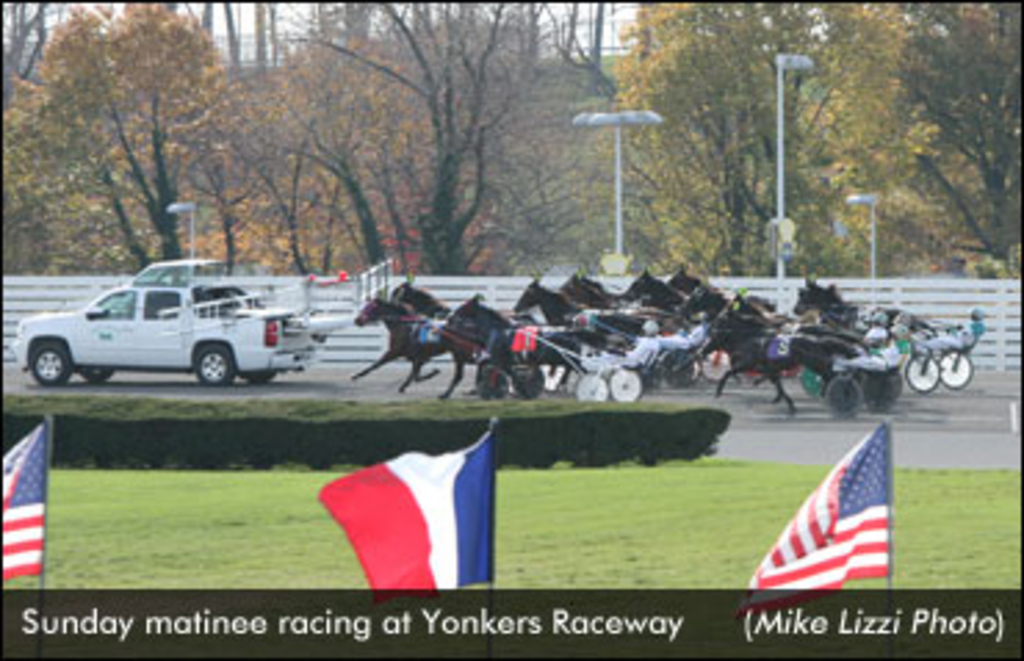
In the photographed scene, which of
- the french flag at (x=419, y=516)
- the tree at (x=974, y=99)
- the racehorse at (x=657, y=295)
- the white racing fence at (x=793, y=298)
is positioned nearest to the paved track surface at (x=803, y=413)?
the white racing fence at (x=793, y=298)

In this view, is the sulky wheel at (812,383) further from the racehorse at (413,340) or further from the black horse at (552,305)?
the racehorse at (413,340)

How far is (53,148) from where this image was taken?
193ft

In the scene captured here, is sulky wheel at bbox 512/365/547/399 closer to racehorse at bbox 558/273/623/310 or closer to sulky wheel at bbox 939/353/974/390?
racehorse at bbox 558/273/623/310

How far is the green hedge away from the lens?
2192cm

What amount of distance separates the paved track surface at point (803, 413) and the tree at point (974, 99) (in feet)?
95.4

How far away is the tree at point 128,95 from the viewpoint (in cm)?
5912

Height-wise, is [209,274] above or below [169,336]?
above

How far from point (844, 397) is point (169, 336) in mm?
12058

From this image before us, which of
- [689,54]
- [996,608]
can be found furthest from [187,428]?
[689,54]

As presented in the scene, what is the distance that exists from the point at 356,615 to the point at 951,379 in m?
22.5

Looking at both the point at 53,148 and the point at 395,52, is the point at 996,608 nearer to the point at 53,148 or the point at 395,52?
the point at 53,148

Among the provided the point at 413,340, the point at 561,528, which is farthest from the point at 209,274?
the point at 561,528

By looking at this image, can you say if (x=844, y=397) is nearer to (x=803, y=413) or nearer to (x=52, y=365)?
(x=803, y=413)

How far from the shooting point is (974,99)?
225ft
